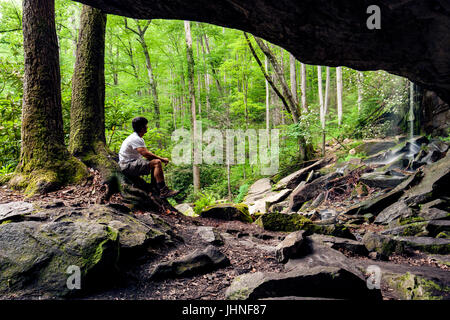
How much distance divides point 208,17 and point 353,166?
33.7ft

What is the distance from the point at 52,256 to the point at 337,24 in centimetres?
471

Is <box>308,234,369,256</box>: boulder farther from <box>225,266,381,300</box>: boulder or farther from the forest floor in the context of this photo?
<box>225,266,381,300</box>: boulder

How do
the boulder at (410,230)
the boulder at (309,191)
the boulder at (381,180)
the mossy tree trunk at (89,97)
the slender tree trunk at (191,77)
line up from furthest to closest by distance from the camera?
the slender tree trunk at (191,77) < the boulder at (309,191) < the boulder at (381,180) < the mossy tree trunk at (89,97) < the boulder at (410,230)

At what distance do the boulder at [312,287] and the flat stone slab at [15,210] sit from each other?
311cm

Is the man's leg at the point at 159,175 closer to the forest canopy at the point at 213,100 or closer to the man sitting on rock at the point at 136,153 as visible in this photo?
the man sitting on rock at the point at 136,153

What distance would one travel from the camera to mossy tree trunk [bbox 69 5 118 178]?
18.3 ft

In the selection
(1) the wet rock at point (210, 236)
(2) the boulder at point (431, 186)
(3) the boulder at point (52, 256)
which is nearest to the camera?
(3) the boulder at point (52, 256)

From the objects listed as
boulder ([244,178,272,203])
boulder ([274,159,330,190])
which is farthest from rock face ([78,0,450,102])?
boulder ([244,178,272,203])

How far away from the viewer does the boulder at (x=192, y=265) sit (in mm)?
3164

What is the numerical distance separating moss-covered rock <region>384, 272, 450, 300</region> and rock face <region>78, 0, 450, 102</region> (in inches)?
128

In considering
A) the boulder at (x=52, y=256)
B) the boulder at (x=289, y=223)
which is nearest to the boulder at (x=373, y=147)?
the boulder at (x=289, y=223)

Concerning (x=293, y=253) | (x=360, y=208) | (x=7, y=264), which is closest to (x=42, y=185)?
(x=7, y=264)

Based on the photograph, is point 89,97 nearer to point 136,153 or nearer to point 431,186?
point 136,153
